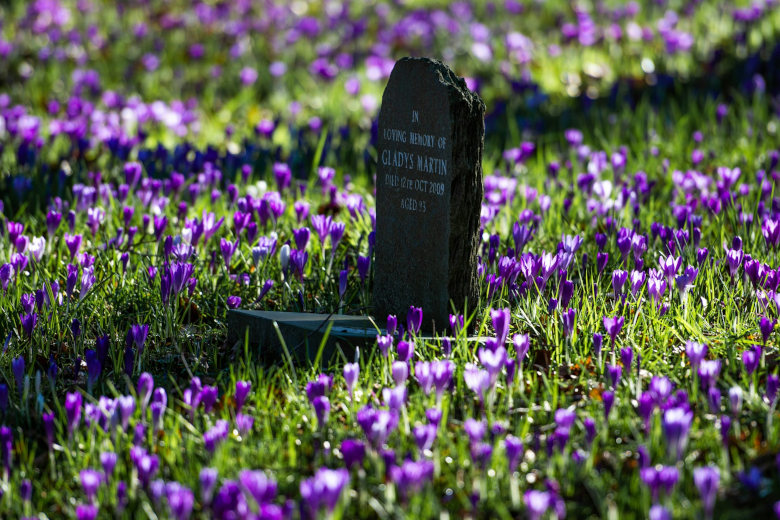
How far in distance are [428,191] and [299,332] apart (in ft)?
2.31

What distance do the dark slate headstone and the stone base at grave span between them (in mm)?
246

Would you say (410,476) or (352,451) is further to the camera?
(352,451)

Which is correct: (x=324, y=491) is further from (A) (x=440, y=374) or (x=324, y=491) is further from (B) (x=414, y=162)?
(B) (x=414, y=162)

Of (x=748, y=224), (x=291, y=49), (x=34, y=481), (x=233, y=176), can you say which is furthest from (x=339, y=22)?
(x=34, y=481)

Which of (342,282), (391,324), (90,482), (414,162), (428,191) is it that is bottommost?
(90,482)

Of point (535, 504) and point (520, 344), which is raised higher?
point (520, 344)

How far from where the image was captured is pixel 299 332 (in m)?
3.47

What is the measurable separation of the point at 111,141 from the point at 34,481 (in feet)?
11.2

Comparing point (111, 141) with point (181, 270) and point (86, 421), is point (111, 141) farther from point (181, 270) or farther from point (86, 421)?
point (86, 421)

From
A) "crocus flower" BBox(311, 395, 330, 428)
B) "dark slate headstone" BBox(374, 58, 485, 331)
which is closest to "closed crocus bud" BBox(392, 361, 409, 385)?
"crocus flower" BBox(311, 395, 330, 428)

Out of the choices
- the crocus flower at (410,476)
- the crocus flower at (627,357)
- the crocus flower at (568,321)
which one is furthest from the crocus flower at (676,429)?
the crocus flower at (568,321)

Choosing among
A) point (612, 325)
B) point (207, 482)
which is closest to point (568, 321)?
point (612, 325)

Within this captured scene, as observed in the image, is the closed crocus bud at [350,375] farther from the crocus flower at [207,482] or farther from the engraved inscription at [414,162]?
the engraved inscription at [414,162]

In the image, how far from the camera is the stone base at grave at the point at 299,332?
3422 mm
